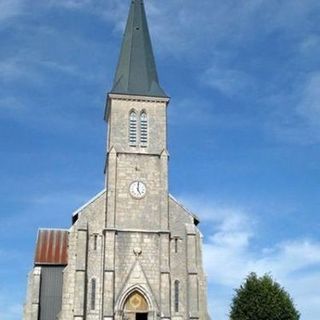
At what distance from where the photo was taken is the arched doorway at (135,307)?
139 ft

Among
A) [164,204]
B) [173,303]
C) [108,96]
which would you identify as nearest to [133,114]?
[108,96]

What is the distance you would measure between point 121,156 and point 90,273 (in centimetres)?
937

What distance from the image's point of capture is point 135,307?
4256 centimetres

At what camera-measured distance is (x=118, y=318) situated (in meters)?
41.6

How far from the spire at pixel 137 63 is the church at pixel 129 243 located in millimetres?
108

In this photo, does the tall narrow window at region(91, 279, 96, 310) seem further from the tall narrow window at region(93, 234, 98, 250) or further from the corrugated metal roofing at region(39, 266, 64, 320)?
the corrugated metal roofing at region(39, 266, 64, 320)

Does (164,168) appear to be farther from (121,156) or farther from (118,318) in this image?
(118,318)

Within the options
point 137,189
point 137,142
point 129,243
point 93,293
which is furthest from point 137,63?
point 93,293

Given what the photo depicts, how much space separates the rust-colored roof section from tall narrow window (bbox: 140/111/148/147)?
32.9 ft

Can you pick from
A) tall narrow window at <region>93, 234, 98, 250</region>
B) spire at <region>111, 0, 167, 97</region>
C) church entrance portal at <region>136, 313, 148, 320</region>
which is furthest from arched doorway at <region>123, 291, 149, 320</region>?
spire at <region>111, 0, 167, 97</region>

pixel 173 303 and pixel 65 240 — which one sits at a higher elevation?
pixel 65 240

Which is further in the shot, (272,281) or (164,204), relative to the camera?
(164,204)

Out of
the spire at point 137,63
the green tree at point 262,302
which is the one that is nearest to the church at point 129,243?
the spire at point 137,63

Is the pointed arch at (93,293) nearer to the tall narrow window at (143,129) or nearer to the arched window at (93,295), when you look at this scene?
the arched window at (93,295)
